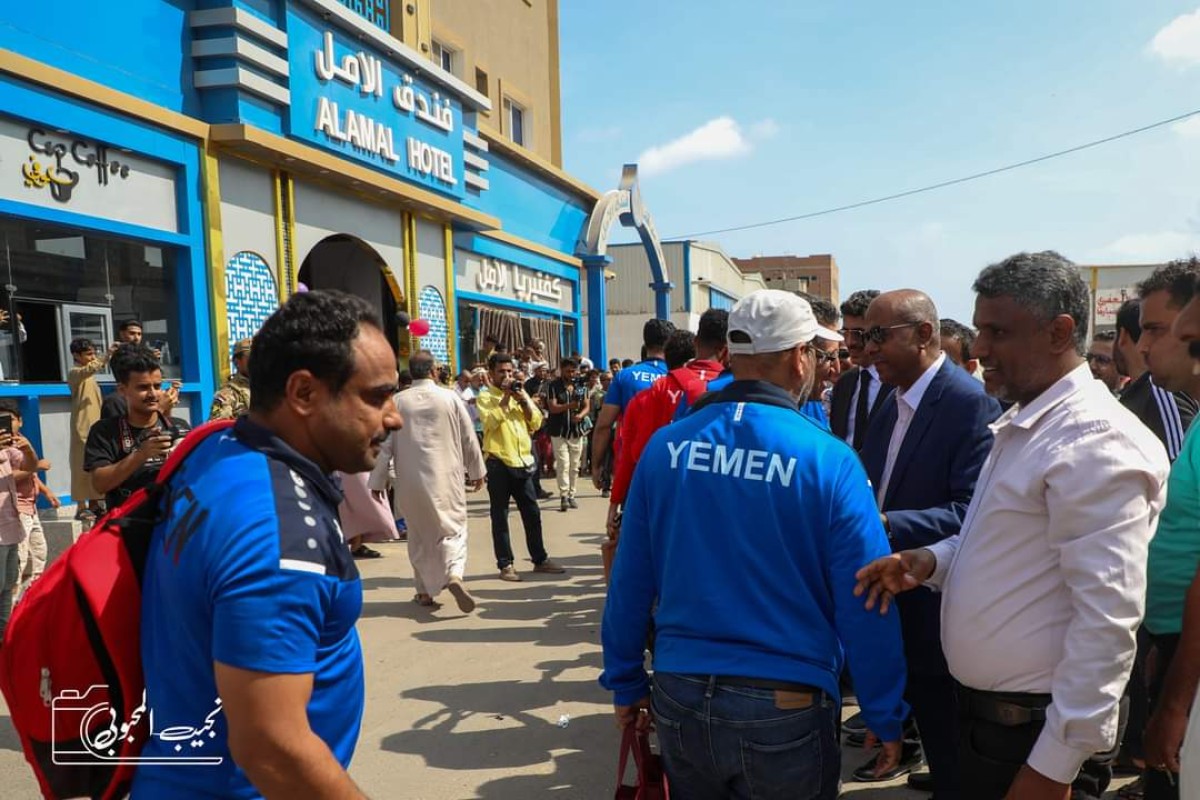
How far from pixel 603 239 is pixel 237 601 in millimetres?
17596

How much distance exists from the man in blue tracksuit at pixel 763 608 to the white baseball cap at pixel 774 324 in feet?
0.09

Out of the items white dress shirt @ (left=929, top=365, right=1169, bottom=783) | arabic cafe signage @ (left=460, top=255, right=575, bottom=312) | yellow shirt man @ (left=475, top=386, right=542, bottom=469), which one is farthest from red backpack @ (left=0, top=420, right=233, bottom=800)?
arabic cafe signage @ (left=460, top=255, right=575, bottom=312)

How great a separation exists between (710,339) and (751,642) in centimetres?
306

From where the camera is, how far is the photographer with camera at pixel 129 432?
13.0 feet

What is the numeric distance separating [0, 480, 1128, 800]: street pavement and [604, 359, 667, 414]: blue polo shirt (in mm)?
1717

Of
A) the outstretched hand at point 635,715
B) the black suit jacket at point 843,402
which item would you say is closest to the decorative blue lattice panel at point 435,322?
the black suit jacket at point 843,402

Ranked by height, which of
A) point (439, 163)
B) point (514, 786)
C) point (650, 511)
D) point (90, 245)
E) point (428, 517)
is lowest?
point (514, 786)

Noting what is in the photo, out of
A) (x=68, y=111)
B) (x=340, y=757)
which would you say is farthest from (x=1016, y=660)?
(x=68, y=111)

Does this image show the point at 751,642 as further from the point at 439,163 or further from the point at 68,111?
the point at 439,163

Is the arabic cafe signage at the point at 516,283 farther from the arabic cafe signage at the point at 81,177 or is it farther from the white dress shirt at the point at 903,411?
the white dress shirt at the point at 903,411

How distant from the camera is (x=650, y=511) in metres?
2.22

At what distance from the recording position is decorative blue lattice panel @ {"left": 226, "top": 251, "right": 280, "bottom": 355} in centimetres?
862

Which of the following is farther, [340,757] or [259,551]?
[340,757]

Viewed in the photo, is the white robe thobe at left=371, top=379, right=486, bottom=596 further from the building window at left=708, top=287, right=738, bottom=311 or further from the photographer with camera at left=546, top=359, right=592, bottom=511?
the building window at left=708, top=287, right=738, bottom=311
